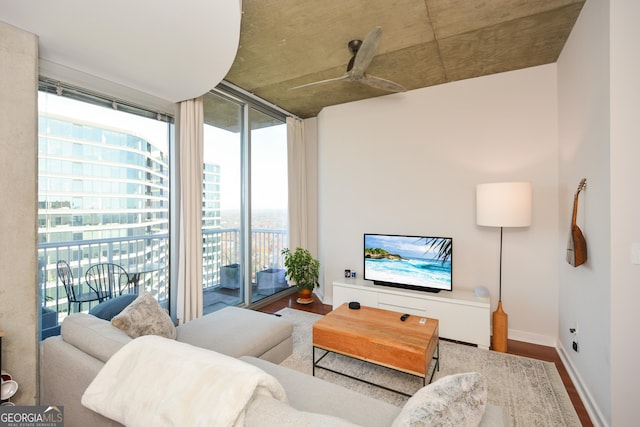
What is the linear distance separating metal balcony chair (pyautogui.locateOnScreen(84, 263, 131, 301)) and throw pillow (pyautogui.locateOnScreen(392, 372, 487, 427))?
2836 millimetres

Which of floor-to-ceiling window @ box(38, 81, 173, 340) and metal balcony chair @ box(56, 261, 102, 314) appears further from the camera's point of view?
metal balcony chair @ box(56, 261, 102, 314)

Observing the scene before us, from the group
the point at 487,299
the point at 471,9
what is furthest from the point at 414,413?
the point at 471,9

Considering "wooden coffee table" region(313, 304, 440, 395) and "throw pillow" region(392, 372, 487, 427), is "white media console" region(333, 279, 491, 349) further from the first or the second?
"throw pillow" region(392, 372, 487, 427)

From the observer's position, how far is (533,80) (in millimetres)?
2977

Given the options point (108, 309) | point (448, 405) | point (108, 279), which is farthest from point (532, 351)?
point (108, 279)

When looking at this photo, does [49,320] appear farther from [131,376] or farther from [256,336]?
[131,376]

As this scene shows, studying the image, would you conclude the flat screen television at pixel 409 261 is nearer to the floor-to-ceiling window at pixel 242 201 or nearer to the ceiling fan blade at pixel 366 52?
the floor-to-ceiling window at pixel 242 201

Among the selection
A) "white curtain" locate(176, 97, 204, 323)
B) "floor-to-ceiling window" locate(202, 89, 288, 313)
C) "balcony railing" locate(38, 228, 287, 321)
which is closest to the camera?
"balcony railing" locate(38, 228, 287, 321)

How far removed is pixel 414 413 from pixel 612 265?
1.68m

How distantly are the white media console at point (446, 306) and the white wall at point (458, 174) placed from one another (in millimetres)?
470

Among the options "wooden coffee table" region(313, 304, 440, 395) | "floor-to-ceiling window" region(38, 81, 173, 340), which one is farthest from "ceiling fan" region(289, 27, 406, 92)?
"wooden coffee table" region(313, 304, 440, 395)

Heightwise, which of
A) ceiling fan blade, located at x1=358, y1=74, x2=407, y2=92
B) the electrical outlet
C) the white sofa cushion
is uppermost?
ceiling fan blade, located at x1=358, y1=74, x2=407, y2=92

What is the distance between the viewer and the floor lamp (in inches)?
105

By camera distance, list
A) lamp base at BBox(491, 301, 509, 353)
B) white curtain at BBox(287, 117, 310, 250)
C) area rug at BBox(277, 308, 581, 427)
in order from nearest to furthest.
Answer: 1. area rug at BBox(277, 308, 581, 427)
2. lamp base at BBox(491, 301, 509, 353)
3. white curtain at BBox(287, 117, 310, 250)
